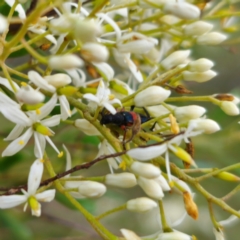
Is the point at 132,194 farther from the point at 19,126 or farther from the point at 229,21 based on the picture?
the point at 19,126

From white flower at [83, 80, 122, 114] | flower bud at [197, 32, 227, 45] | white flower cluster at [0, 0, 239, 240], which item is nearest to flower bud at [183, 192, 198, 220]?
white flower cluster at [0, 0, 239, 240]

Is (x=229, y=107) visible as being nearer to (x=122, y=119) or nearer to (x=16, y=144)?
(x=122, y=119)

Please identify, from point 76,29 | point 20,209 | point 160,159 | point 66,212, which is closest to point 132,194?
point 66,212

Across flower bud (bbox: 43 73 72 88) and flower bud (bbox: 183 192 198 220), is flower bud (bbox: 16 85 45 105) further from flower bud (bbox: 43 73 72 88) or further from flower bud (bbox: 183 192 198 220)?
flower bud (bbox: 183 192 198 220)

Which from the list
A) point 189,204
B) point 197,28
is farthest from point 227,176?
point 197,28

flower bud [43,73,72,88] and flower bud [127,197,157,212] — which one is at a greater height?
flower bud [43,73,72,88]
